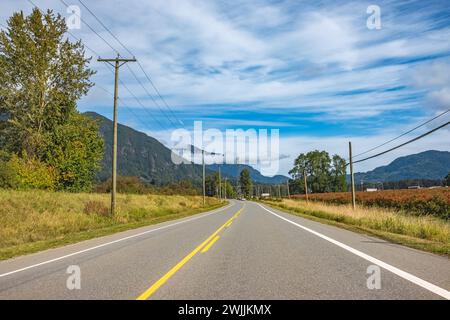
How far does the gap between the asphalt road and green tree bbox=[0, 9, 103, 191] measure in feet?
106

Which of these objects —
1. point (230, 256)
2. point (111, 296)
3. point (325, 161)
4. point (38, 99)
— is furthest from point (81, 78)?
point (325, 161)

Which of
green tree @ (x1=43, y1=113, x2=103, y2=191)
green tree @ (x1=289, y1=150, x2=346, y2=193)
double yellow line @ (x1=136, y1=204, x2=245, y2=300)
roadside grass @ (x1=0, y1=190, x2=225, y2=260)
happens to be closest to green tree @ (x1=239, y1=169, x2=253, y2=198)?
green tree @ (x1=289, y1=150, x2=346, y2=193)

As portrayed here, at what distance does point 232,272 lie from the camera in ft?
26.7

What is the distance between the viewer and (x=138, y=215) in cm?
3106

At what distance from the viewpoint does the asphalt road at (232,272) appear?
637 centimetres

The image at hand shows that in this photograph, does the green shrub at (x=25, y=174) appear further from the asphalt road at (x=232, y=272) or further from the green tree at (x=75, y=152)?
the asphalt road at (x=232, y=272)

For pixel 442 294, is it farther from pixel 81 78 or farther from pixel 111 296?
pixel 81 78

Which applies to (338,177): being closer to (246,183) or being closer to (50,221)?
(246,183)

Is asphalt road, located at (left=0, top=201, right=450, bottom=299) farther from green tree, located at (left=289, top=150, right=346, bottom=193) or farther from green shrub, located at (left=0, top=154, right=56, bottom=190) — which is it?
green tree, located at (left=289, top=150, right=346, bottom=193)

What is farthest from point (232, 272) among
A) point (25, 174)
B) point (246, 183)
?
point (246, 183)

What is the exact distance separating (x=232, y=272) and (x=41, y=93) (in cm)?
3912

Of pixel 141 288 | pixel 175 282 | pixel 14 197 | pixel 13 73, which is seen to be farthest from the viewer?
pixel 13 73
